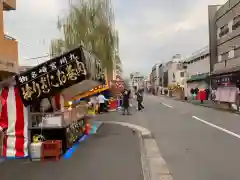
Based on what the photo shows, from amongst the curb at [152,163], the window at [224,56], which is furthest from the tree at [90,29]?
the curb at [152,163]

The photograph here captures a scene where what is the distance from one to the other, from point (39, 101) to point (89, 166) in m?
2.74

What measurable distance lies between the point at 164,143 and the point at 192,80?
→ 58.7m

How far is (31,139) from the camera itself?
1003 centimetres

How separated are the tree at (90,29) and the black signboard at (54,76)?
26.9m

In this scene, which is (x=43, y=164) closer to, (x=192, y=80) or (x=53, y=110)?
(x=53, y=110)

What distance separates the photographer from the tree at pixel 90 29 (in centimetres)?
3675

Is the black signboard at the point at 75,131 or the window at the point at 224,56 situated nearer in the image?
the black signboard at the point at 75,131

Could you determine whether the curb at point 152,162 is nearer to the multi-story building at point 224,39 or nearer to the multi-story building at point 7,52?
the multi-story building at point 7,52

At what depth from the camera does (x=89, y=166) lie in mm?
8461

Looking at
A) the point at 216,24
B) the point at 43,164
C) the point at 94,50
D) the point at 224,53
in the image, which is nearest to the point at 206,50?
the point at 216,24

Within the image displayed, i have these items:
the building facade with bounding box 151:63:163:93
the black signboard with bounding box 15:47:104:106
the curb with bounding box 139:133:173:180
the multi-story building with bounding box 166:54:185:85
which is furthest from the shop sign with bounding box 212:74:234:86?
the building facade with bounding box 151:63:163:93

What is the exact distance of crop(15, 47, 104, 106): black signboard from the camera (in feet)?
31.2

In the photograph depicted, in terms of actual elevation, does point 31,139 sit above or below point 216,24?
below

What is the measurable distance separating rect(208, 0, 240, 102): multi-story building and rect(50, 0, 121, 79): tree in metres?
11.2
